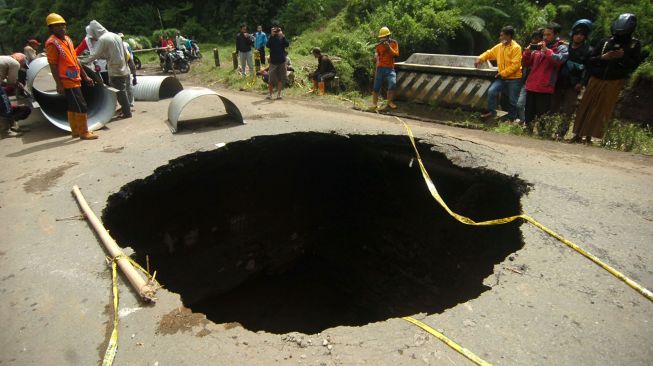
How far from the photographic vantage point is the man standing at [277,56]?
890 cm

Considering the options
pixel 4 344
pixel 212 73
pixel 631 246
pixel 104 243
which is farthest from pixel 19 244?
pixel 212 73

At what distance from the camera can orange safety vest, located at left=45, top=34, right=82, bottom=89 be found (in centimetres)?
577

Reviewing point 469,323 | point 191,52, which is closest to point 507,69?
point 469,323

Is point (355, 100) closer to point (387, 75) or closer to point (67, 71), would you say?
point (387, 75)

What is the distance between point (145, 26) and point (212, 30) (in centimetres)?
405

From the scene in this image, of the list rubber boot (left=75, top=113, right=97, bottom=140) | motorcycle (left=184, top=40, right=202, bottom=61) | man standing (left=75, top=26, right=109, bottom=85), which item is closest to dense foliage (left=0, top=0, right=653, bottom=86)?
motorcycle (left=184, top=40, right=202, bottom=61)

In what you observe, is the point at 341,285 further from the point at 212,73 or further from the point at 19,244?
the point at 212,73

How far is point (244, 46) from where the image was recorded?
12.1 meters

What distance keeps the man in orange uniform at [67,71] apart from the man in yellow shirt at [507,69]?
7.06 m

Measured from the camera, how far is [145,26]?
21812mm

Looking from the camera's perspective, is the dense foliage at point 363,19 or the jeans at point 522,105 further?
the dense foliage at point 363,19

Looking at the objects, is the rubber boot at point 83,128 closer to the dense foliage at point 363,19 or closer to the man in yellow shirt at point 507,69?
the dense foliage at point 363,19

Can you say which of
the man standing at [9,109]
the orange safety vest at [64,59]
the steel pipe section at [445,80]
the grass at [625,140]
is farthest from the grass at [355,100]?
the man standing at [9,109]

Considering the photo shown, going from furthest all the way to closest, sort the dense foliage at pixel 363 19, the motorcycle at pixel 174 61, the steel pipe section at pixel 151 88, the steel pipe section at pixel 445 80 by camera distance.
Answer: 1. the motorcycle at pixel 174 61
2. the dense foliage at pixel 363 19
3. the steel pipe section at pixel 151 88
4. the steel pipe section at pixel 445 80
